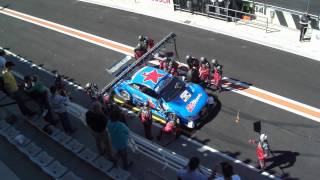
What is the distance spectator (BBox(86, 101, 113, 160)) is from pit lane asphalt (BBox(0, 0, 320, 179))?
14.5ft

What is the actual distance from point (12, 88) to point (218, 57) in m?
10.1

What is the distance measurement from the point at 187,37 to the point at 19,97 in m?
10.8

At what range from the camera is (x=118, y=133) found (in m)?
11.3

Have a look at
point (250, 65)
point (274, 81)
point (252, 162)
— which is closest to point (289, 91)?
point (274, 81)

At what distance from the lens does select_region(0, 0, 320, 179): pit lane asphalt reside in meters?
15.0

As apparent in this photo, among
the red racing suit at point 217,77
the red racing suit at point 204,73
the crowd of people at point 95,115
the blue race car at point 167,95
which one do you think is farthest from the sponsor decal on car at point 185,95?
the red racing suit at point 217,77

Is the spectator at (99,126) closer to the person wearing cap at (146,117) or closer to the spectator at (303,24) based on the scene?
the person wearing cap at (146,117)

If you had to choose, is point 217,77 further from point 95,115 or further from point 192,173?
point 192,173

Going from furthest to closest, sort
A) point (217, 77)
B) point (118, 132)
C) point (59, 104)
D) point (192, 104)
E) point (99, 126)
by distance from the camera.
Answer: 1. point (217, 77)
2. point (192, 104)
3. point (59, 104)
4. point (99, 126)
5. point (118, 132)

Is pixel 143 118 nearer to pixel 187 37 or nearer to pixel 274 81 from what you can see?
pixel 274 81

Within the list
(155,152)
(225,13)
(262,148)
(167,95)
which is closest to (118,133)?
(155,152)

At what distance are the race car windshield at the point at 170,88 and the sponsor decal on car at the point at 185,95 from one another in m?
0.19

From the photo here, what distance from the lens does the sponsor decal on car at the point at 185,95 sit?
52.2 ft

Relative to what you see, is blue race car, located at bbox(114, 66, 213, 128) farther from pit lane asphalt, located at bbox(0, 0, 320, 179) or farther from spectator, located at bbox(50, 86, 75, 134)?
spectator, located at bbox(50, 86, 75, 134)
